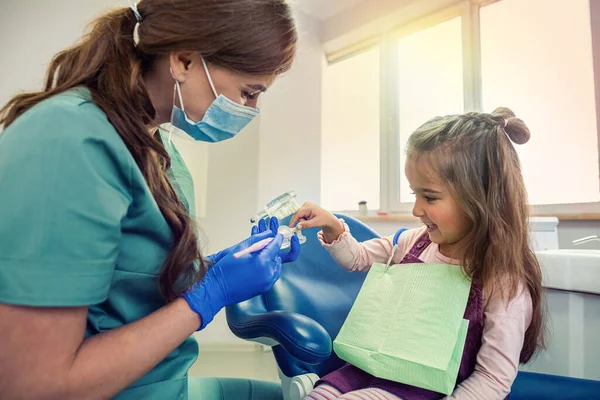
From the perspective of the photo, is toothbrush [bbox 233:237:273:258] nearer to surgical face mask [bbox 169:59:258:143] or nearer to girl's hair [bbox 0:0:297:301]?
girl's hair [bbox 0:0:297:301]

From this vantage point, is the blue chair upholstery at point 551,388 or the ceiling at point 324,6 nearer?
the blue chair upholstery at point 551,388

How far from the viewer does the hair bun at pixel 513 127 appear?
3.01 feet

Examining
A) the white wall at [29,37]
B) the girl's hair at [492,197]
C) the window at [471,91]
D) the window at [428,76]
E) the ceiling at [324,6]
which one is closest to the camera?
the girl's hair at [492,197]

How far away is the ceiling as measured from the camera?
2.96 meters

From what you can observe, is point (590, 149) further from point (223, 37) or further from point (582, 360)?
point (223, 37)

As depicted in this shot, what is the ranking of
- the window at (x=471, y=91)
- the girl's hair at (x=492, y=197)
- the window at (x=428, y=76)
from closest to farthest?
the girl's hair at (x=492, y=197) → the window at (x=471, y=91) → the window at (x=428, y=76)

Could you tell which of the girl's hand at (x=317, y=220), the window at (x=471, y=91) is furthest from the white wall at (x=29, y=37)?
the window at (x=471, y=91)

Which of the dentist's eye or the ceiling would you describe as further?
the ceiling

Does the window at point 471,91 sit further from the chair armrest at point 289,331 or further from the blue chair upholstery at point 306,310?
the chair armrest at point 289,331

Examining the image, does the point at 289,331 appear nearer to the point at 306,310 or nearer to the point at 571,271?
the point at 306,310

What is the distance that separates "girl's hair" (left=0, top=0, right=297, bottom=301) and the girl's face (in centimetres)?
45

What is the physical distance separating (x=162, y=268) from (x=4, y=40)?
194 centimetres

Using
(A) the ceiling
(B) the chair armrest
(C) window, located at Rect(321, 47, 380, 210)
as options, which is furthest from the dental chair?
(A) the ceiling

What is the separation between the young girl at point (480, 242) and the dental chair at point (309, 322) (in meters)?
0.08
